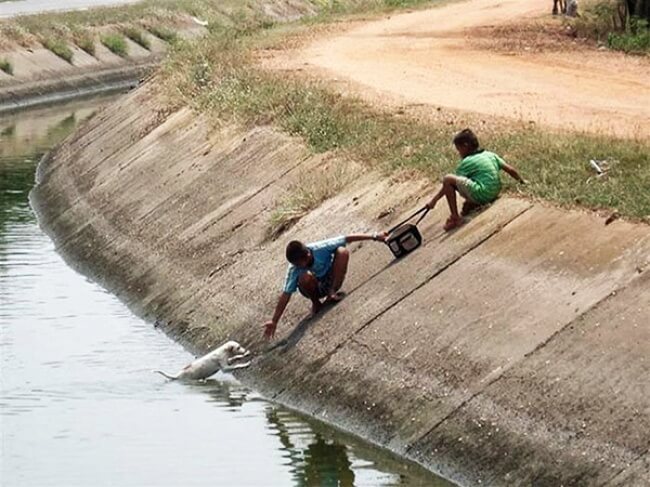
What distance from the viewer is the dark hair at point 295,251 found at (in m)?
19.8

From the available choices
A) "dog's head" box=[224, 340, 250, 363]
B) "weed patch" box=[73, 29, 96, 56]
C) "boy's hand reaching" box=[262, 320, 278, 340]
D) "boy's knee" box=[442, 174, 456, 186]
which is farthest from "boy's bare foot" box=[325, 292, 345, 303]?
"weed patch" box=[73, 29, 96, 56]

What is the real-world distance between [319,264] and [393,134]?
5.35 m

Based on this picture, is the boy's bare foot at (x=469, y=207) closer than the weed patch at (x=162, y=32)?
Yes

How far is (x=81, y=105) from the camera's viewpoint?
53.0m

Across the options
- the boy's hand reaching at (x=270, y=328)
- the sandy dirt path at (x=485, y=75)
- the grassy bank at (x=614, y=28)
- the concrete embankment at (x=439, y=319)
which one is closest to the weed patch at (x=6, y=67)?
the sandy dirt path at (x=485, y=75)

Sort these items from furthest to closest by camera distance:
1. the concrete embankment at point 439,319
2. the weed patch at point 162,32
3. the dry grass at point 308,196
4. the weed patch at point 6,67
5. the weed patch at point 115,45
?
the weed patch at point 162,32
the weed patch at point 115,45
the weed patch at point 6,67
the dry grass at point 308,196
the concrete embankment at point 439,319

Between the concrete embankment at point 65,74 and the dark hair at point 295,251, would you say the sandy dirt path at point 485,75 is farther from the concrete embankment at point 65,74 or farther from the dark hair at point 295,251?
the concrete embankment at point 65,74

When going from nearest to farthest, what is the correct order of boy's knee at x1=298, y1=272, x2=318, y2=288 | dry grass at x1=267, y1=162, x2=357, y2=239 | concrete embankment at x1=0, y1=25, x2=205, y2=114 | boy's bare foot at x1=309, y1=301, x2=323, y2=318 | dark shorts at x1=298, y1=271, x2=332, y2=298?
boy's knee at x1=298, y1=272, x2=318, y2=288 < dark shorts at x1=298, y1=271, x2=332, y2=298 < boy's bare foot at x1=309, y1=301, x2=323, y2=318 < dry grass at x1=267, y1=162, x2=357, y2=239 < concrete embankment at x1=0, y1=25, x2=205, y2=114

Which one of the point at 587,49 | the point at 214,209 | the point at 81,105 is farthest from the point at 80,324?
the point at 81,105

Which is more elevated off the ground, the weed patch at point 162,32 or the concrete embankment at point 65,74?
the concrete embankment at point 65,74

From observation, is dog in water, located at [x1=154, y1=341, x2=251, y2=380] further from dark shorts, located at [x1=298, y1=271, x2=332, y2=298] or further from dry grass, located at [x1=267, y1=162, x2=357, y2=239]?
dry grass, located at [x1=267, y1=162, x2=357, y2=239]

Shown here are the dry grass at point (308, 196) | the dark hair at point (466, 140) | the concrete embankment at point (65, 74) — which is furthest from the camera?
the concrete embankment at point (65, 74)

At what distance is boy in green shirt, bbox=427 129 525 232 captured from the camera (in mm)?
20125

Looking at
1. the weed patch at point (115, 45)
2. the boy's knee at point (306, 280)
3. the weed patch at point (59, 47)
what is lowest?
the weed patch at point (115, 45)
